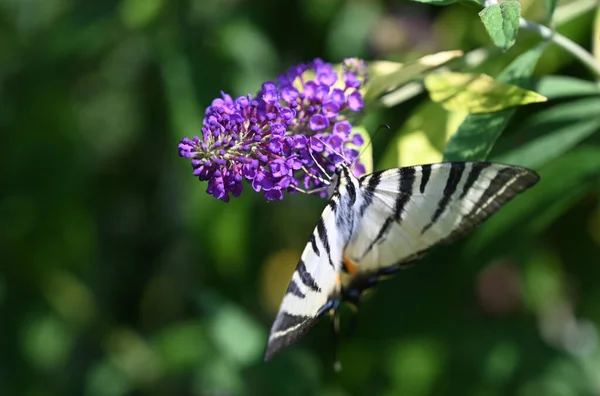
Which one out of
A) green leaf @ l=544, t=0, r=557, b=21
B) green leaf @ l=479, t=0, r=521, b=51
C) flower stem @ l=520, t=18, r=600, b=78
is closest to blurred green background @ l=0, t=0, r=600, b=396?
flower stem @ l=520, t=18, r=600, b=78

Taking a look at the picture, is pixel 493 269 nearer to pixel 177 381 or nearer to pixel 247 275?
pixel 247 275

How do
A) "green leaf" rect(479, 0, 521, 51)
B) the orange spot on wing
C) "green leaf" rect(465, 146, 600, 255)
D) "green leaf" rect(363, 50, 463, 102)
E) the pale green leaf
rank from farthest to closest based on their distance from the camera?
the pale green leaf, "green leaf" rect(465, 146, 600, 255), the orange spot on wing, "green leaf" rect(363, 50, 463, 102), "green leaf" rect(479, 0, 521, 51)

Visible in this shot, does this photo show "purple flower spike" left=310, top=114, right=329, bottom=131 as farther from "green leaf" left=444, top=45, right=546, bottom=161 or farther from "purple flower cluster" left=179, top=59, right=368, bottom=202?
"green leaf" left=444, top=45, right=546, bottom=161

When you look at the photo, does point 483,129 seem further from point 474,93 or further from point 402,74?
point 402,74

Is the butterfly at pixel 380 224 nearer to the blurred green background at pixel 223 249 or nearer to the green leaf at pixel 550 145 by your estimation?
the green leaf at pixel 550 145

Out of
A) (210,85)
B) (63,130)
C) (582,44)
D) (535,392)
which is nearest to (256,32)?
(210,85)

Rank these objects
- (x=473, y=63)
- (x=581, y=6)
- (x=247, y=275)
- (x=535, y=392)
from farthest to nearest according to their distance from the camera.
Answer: (x=247, y=275) < (x=535, y=392) < (x=581, y=6) < (x=473, y=63)
